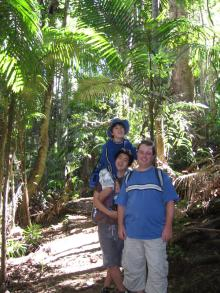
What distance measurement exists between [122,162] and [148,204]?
0.63 meters

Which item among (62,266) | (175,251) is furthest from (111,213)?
(62,266)

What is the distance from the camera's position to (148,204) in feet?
11.8

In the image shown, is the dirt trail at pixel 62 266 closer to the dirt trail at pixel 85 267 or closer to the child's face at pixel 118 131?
the dirt trail at pixel 85 267

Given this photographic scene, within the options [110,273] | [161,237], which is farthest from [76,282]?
[161,237]

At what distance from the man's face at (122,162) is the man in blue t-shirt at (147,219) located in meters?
0.32

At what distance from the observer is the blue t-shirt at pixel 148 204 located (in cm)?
360

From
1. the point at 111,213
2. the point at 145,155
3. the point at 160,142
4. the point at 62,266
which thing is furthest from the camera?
the point at 160,142

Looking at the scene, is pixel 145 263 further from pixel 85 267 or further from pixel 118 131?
pixel 85 267

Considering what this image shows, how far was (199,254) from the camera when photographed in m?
5.03

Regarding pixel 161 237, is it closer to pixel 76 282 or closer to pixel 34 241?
pixel 76 282

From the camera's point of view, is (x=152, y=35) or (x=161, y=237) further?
(x=152, y=35)

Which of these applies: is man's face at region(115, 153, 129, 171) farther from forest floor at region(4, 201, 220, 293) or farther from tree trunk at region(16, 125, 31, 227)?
tree trunk at region(16, 125, 31, 227)

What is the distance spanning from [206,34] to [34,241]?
5.47m

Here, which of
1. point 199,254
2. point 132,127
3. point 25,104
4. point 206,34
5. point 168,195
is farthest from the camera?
point 132,127
